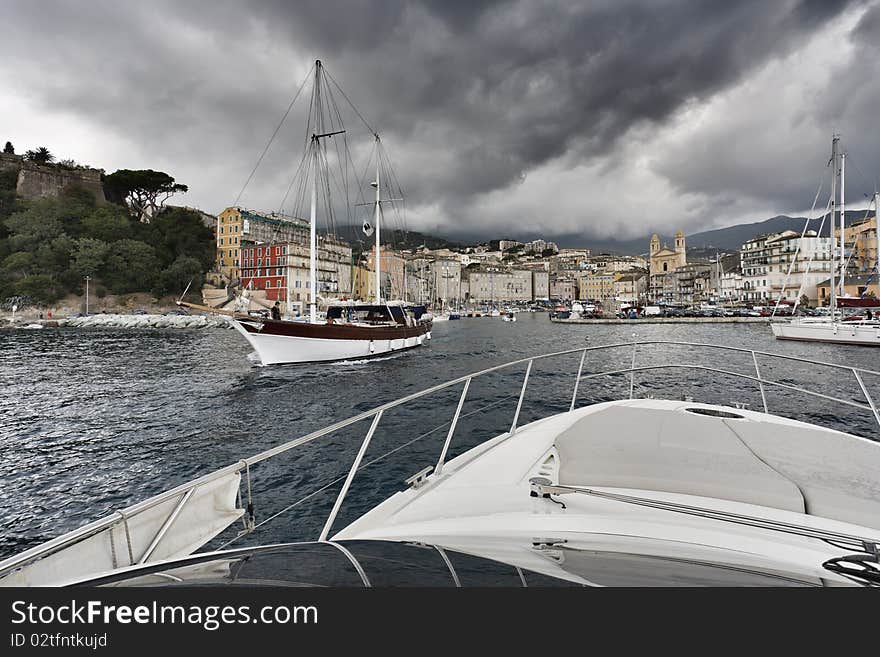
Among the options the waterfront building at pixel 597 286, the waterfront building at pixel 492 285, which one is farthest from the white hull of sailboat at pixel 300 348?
the waterfront building at pixel 597 286

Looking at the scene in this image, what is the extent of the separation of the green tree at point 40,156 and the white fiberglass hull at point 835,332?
91824 mm

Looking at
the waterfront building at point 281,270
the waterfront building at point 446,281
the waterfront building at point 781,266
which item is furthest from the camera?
the waterfront building at point 446,281

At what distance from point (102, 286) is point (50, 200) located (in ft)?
50.9

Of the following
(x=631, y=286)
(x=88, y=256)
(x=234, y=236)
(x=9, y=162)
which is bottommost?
(x=88, y=256)

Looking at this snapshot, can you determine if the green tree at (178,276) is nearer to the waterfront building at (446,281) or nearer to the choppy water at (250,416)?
the choppy water at (250,416)

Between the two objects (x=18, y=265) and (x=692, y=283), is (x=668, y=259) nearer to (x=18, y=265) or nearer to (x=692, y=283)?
(x=692, y=283)

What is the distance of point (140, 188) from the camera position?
226ft

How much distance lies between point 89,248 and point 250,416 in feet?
191

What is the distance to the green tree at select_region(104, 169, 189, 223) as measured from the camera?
219 ft

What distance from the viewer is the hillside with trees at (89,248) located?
49.9 m

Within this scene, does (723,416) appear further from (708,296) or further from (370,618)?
(708,296)

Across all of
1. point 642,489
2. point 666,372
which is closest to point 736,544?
point 642,489

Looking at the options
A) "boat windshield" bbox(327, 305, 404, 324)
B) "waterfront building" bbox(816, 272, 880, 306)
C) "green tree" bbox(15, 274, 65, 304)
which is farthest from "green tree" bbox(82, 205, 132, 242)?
"waterfront building" bbox(816, 272, 880, 306)

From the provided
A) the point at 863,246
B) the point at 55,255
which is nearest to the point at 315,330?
the point at 55,255
